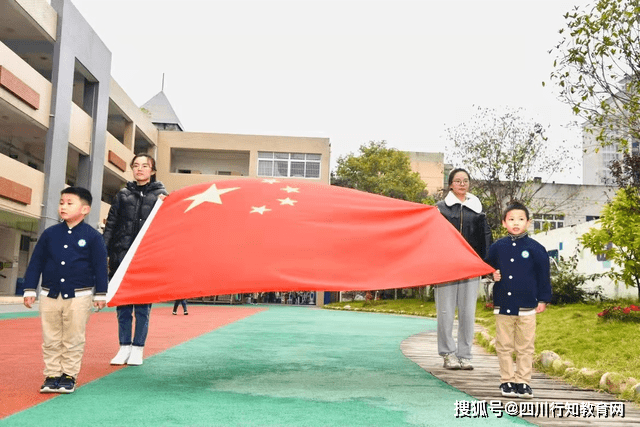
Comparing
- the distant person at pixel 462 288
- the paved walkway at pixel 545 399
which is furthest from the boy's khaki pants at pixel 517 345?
the distant person at pixel 462 288

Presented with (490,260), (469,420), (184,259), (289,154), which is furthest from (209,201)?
(289,154)

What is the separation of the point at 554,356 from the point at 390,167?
31454 mm

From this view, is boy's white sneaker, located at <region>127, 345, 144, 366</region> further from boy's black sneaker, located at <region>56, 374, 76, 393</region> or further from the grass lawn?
the grass lawn

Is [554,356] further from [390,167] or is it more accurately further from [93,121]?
[390,167]

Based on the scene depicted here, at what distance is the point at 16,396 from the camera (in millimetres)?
4047

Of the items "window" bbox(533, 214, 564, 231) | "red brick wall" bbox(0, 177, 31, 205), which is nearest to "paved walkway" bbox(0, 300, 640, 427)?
"red brick wall" bbox(0, 177, 31, 205)

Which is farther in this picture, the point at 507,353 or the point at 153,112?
the point at 153,112

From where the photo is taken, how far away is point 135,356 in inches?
222

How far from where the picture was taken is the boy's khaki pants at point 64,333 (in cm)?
420

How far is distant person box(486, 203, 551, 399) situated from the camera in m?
4.44

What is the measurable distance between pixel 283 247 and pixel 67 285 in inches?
59.5

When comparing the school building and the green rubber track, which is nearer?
the green rubber track

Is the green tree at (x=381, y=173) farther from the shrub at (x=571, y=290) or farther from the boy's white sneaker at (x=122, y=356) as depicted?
the boy's white sneaker at (x=122, y=356)

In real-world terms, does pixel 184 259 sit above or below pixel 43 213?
below
